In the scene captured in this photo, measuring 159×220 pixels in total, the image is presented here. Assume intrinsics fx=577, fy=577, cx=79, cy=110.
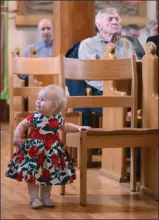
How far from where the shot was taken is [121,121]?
3.13 m

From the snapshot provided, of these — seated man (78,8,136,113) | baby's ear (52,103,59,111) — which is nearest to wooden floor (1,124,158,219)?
baby's ear (52,103,59,111)

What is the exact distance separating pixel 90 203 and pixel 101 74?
65 cm

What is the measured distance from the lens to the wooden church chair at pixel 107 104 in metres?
2.61

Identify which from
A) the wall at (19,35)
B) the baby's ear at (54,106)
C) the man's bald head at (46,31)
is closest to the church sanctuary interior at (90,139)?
the baby's ear at (54,106)

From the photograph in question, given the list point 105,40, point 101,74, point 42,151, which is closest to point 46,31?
point 105,40

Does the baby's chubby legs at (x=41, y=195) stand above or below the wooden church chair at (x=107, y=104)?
below

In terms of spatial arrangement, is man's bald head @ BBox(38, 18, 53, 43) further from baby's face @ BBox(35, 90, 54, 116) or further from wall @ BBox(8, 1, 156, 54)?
baby's face @ BBox(35, 90, 54, 116)

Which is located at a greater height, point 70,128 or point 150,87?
point 150,87

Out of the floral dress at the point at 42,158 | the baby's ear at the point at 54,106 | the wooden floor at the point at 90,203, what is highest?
the baby's ear at the point at 54,106

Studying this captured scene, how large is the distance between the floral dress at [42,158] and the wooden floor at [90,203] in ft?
0.45

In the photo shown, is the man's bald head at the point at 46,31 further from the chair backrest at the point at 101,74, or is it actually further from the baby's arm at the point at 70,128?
the baby's arm at the point at 70,128

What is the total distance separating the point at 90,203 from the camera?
2639mm

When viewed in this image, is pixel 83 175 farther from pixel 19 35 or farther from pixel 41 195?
pixel 19 35

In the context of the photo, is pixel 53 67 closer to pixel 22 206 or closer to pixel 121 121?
pixel 121 121
